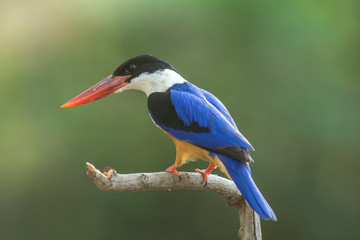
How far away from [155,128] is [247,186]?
2.23 metres

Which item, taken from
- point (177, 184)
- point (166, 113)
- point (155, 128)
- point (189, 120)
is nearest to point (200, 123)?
point (189, 120)

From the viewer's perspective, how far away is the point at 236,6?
4293 millimetres

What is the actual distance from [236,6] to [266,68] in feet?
2.15

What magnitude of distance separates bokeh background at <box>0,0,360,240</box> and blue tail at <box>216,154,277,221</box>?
185cm

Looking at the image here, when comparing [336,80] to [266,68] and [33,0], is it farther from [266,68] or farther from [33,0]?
[33,0]

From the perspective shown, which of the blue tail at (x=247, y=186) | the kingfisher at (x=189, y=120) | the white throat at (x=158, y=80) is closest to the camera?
the blue tail at (x=247, y=186)

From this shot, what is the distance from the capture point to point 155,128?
4.09 m

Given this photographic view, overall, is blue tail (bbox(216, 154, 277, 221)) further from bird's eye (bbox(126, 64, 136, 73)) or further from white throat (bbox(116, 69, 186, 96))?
bird's eye (bbox(126, 64, 136, 73))

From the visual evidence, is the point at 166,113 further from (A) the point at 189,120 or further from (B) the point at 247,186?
(B) the point at 247,186

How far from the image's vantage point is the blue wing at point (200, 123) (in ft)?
6.73

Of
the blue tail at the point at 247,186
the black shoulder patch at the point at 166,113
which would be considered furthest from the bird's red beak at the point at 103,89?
the blue tail at the point at 247,186

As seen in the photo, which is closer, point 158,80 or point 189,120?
point 189,120

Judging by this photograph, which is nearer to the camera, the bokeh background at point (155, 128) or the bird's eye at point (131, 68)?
the bird's eye at point (131, 68)

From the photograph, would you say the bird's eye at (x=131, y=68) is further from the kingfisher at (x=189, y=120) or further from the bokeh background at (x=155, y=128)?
the bokeh background at (x=155, y=128)
